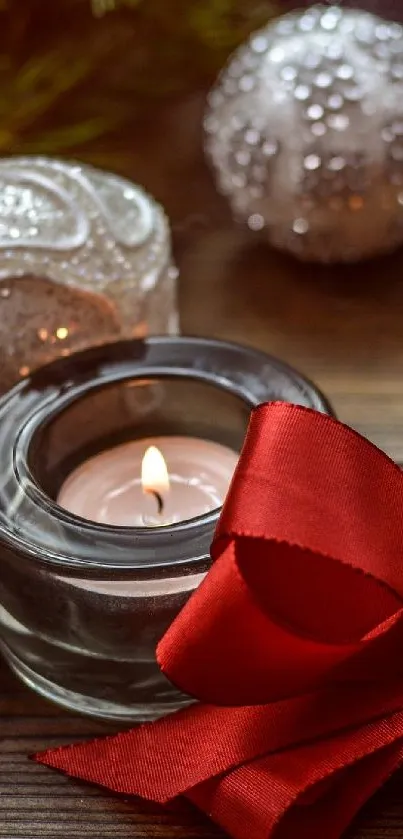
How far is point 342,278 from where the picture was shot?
662mm

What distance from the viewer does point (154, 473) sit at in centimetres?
43

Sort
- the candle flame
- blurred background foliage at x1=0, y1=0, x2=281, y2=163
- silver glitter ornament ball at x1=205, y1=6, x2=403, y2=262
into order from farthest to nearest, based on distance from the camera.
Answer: blurred background foliage at x1=0, y1=0, x2=281, y2=163
silver glitter ornament ball at x1=205, y1=6, x2=403, y2=262
the candle flame

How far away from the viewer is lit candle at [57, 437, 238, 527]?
1.43 feet

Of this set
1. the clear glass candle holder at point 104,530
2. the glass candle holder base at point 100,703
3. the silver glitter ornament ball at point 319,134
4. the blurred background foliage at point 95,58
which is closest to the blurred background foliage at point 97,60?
the blurred background foliage at point 95,58

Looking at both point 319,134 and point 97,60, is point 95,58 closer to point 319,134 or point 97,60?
point 97,60

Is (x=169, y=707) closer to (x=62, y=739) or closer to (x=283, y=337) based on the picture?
(x=62, y=739)

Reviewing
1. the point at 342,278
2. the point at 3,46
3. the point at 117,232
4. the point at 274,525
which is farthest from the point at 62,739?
the point at 3,46

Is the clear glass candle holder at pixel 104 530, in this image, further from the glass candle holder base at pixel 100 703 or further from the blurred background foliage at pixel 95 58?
the blurred background foliage at pixel 95 58

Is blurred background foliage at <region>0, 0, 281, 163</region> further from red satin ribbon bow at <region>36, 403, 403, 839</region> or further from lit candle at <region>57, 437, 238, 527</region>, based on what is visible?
red satin ribbon bow at <region>36, 403, 403, 839</region>

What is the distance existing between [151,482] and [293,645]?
0.43 feet

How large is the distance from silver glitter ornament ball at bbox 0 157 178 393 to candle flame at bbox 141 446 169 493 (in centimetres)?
10

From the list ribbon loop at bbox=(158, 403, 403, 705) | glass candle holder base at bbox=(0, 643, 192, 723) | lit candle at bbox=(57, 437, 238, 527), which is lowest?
glass candle holder base at bbox=(0, 643, 192, 723)

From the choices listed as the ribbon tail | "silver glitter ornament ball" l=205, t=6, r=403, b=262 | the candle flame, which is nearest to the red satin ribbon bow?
the ribbon tail

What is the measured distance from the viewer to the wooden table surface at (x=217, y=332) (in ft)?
1.13
